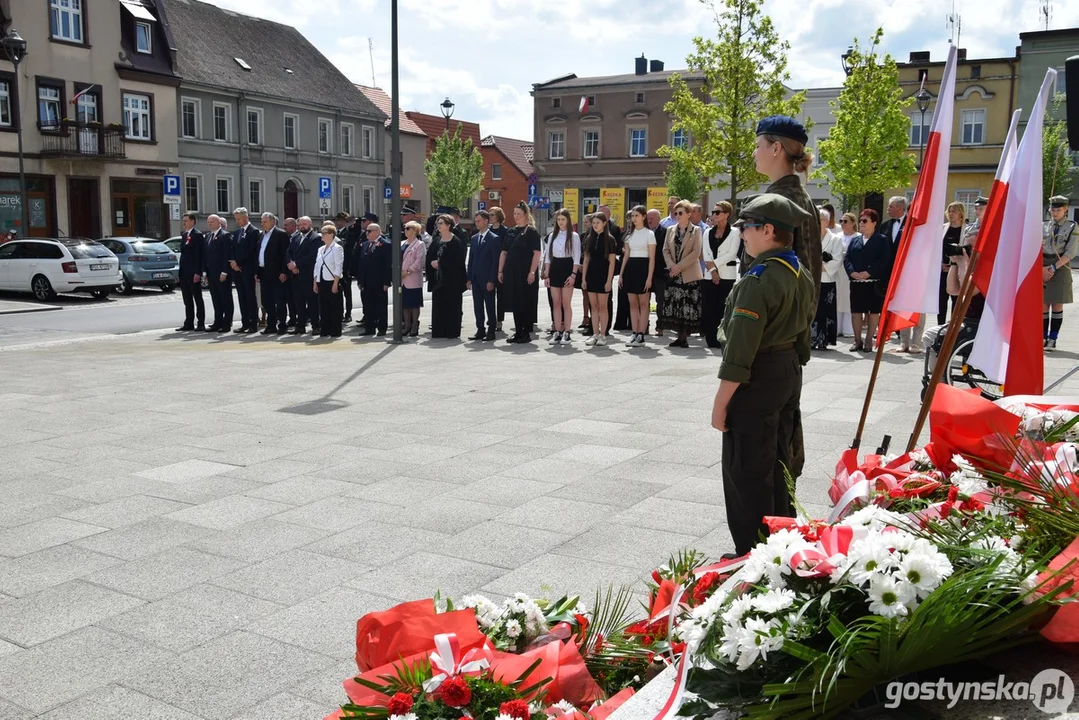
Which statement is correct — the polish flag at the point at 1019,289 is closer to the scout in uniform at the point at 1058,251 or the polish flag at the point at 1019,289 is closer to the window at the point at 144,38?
the scout in uniform at the point at 1058,251

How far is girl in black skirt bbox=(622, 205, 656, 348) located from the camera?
14555mm

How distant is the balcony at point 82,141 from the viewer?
37.2 meters

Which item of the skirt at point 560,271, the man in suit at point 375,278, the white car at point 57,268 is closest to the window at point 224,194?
the white car at point 57,268

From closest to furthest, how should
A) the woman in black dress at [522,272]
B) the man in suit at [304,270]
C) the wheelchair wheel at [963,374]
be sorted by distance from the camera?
the wheelchair wheel at [963,374] → the woman in black dress at [522,272] → the man in suit at [304,270]

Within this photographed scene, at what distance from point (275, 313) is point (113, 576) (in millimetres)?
13086

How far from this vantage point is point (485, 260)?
15.9m

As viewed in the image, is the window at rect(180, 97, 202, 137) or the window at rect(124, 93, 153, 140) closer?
the window at rect(124, 93, 153, 140)

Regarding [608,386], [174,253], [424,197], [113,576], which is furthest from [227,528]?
[424,197]

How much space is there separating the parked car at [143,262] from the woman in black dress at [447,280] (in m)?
15.1

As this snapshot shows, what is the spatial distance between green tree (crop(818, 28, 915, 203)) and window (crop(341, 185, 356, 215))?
25.9 m

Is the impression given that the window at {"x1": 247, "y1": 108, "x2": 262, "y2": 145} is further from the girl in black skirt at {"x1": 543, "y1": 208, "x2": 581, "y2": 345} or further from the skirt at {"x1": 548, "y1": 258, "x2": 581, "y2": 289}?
the skirt at {"x1": 548, "y1": 258, "x2": 581, "y2": 289}

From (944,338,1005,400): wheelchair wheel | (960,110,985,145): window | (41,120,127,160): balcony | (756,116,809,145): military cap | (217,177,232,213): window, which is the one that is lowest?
(944,338,1005,400): wheelchair wheel

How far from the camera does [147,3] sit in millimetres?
42219

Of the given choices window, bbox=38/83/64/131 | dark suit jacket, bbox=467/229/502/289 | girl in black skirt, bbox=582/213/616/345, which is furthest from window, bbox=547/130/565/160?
girl in black skirt, bbox=582/213/616/345
